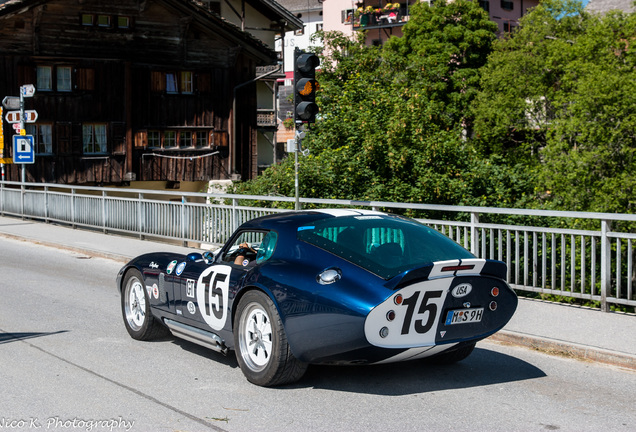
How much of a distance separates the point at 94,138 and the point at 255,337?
3671 cm

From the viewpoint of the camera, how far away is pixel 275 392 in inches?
241

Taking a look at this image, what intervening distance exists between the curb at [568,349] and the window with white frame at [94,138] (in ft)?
116

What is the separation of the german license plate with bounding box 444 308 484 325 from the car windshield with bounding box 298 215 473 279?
17.3 inches

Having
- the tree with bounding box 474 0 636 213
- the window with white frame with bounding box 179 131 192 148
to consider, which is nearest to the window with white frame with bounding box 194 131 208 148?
the window with white frame with bounding box 179 131 192 148

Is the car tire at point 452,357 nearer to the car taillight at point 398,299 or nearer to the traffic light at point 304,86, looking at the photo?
the car taillight at point 398,299

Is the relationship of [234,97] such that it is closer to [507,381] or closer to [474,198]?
[474,198]

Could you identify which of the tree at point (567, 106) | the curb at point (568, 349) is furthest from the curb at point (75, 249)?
the tree at point (567, 106)

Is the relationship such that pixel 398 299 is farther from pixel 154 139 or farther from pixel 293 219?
pixel 154 139

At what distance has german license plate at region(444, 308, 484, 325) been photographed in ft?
19.9

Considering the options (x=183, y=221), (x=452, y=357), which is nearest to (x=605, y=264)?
(x=452, y=357)

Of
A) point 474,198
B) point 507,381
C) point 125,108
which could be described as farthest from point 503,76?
point 507,381

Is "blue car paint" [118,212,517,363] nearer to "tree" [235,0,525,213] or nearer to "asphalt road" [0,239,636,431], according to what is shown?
"asphalt road" [0,239,636,431]

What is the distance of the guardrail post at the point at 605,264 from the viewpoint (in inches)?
365

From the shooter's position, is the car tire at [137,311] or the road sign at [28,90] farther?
the road sign at [28,90]
